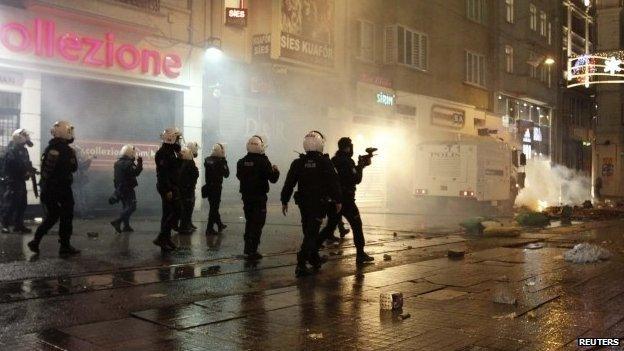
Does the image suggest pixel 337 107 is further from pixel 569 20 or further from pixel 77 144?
pixel 569 20

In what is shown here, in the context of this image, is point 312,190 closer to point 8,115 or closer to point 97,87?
point 8,115

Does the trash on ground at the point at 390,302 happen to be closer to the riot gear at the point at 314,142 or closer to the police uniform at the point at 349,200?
the riot gear at the point at 314,142

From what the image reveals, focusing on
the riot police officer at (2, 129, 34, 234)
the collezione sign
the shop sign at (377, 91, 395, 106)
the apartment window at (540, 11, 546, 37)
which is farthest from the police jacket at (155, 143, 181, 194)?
→ the apartment window at (540, 11, 546, 37)

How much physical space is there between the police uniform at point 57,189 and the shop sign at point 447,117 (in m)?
20.2

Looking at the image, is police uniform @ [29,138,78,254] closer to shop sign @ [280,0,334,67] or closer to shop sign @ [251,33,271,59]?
shop sign @ [251,33,271,59]

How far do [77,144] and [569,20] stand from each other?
1448 inches

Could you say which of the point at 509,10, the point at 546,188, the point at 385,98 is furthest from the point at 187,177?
the point at 509,10

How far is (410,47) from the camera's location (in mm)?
25125

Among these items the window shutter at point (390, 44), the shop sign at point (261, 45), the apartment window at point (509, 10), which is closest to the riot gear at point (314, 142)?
the shop sign at point (261, 45)

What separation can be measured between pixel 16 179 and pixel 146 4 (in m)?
6.39

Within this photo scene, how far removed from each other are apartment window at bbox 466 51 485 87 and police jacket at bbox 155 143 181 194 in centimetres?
2257

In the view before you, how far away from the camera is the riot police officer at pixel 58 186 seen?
8523 millimetres

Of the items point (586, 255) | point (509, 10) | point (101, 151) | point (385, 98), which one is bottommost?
point (586, 255)

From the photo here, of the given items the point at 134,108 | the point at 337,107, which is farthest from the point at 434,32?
the point at 134,108
